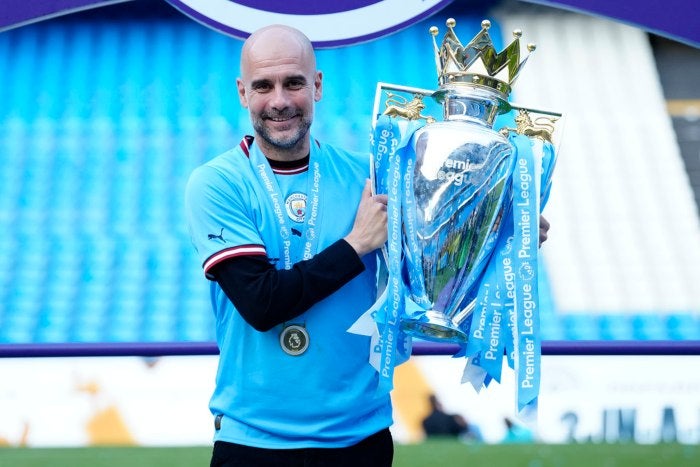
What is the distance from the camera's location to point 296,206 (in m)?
1.90

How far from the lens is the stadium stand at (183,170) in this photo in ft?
18.6

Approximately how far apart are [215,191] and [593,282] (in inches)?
170

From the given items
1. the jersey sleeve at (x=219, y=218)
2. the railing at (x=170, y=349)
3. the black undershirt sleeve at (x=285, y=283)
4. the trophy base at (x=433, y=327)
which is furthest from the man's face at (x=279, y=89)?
the railing at (x=170, y=349)


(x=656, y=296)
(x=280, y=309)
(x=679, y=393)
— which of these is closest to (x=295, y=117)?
(x=280, y=309)

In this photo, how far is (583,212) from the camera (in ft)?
20.4

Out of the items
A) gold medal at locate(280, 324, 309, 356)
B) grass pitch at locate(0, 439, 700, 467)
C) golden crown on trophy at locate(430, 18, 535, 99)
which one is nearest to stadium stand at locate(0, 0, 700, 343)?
grass pitch at locate(0, 439, 700, 467)

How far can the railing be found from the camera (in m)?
3.94

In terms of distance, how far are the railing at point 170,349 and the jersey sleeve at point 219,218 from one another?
2.06 meters

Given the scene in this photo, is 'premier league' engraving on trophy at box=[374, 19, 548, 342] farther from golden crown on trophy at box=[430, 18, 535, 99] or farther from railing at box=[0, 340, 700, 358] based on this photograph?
railing at box=[0, 340, 700, 358]

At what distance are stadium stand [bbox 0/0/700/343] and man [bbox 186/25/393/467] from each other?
3.61 m

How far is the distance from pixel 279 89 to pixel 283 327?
1.36ft

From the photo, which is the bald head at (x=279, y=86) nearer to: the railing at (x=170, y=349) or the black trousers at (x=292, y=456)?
the black trousers at (x=292, y=456)

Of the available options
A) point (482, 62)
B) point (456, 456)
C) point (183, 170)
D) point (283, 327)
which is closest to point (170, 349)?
point (456, 456)

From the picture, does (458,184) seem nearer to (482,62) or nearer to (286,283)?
(482,62)
